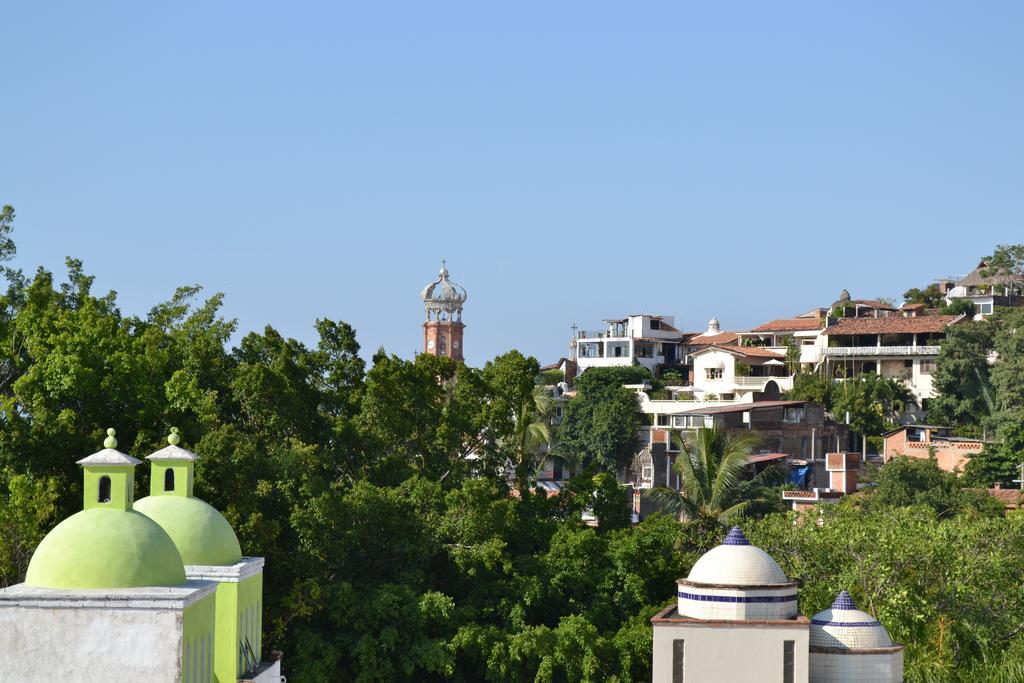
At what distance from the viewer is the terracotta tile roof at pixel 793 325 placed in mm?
79750

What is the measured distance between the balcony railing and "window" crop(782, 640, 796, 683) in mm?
49285

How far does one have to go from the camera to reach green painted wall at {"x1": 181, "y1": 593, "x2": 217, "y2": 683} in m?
19.1

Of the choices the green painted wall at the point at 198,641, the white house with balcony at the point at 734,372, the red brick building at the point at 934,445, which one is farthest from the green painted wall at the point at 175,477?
the white house with balcony at the point at 734,372

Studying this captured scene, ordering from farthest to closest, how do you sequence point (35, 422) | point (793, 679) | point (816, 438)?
point (816, 438)
point (35, 422)
point (793, 679)

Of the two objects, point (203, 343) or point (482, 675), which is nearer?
point (482, 675)

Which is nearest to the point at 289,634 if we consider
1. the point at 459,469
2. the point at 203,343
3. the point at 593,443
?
the point at 459,469

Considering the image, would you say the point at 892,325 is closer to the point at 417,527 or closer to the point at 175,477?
the point at 417,527

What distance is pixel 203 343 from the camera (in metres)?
37.5

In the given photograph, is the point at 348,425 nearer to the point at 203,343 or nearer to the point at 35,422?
the point at 203,343

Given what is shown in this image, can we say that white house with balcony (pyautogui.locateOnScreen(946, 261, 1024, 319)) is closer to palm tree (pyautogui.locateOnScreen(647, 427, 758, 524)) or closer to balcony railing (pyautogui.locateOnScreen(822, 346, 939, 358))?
balcony railing (pyautogui.locateOnScreen(822, 346, 939, 358))

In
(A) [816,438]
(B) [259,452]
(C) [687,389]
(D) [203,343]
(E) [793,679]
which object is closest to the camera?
(E) [793,679]

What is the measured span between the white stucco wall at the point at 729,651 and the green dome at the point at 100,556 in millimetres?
7453

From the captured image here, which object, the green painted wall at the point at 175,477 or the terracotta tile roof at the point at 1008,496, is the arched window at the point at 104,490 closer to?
the green painted wall at the point at 175,477

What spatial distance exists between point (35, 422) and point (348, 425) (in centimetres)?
766
